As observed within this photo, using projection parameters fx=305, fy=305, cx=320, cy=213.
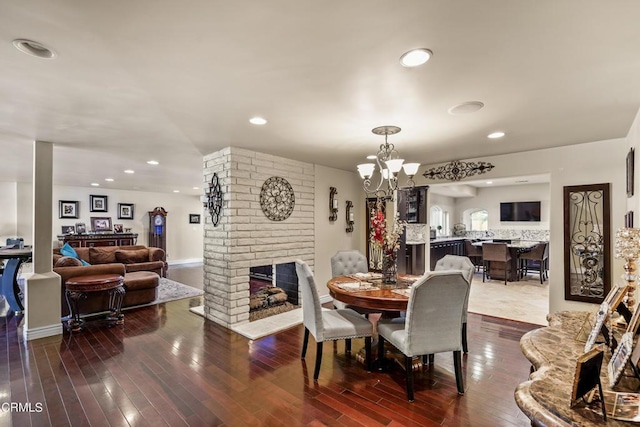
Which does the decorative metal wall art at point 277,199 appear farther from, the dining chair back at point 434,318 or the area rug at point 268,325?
the dining chair back at point 434,318

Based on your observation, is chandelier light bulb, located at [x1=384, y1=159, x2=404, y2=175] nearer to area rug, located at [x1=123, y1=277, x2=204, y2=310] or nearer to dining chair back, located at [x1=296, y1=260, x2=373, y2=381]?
dining chair back, located at [x1=296, y1=260, x2=373, y2=381]

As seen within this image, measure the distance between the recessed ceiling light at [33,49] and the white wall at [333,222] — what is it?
12.3 ft

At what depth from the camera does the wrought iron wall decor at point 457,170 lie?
4430 millimetres

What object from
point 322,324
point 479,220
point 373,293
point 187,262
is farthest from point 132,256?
point 479,220

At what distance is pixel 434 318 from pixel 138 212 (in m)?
9.38

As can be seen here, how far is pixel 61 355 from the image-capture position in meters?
3.17

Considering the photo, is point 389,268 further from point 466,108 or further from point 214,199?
point 214,199

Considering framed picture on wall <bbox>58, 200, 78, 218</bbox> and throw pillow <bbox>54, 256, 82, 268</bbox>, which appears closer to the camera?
throw pillow <bbox>54, 256, 82, 268</bbox>

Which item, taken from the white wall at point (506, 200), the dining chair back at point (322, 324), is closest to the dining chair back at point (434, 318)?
the dining chair back at point (322, 324)

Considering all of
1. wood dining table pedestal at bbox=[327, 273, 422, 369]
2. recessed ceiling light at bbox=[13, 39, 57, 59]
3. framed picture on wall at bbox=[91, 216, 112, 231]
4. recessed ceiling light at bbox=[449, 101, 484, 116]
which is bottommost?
wood dining table pedestal at bbox=[327, 273, 422, 369]

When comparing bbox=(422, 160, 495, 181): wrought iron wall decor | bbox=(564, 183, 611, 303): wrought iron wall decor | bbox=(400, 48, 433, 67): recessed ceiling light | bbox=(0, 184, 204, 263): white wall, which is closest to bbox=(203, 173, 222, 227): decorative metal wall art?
bbox=(400, 48, 433, 67): recessed ceiling light

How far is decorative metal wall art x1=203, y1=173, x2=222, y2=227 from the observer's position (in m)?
4.13

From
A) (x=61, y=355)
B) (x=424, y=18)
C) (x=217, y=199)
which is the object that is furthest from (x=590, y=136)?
(x=61, y=355)

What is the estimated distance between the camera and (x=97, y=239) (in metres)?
7.89
